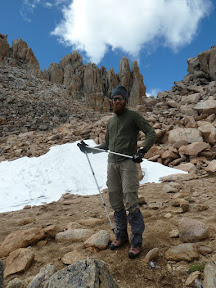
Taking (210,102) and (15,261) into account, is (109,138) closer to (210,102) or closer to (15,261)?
(15,261)

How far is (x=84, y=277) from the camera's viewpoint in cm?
191

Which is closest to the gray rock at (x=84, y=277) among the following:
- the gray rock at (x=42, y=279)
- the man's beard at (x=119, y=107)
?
the gray rock at (x=42, y=279)

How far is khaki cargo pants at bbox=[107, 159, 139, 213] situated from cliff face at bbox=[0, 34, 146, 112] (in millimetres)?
49474

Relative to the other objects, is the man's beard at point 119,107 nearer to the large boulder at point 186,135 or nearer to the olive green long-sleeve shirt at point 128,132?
the olive green long-sleeve shirt at point 128,132

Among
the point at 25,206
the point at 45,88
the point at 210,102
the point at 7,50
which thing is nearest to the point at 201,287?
the point at 25,206

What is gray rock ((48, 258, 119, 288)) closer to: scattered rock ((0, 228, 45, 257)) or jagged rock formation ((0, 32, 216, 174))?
scattered rock ((0, 228, 45, 257))

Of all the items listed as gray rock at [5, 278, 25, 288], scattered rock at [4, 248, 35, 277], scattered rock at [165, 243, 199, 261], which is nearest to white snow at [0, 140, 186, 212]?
scattered rock at [4, 248, 35, 277]

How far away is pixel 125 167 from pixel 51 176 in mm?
8407

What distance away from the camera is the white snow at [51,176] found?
913cm

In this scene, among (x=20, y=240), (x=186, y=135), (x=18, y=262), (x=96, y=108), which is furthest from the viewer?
(x=96, y=108)

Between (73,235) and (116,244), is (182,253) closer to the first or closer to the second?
(116,244)

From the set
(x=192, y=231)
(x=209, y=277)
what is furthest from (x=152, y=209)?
(x=209, y=277)

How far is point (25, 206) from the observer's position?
807 centimetres

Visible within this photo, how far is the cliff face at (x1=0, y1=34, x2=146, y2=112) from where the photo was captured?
4844 cm
